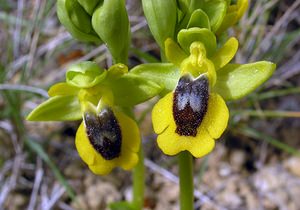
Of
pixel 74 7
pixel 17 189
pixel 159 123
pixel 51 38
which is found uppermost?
pixel 74 7

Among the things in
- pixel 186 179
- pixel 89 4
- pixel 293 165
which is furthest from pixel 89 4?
pixel 293 165

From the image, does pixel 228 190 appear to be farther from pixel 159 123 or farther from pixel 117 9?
pixel 117 9

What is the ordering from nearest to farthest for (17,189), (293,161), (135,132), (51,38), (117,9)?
(117,9), (135,132), (17,189), (293,161), (51,38)

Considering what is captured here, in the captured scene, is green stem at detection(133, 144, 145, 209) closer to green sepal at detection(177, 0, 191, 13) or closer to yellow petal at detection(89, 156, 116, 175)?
yellow petal at detection(89, 156, 116, 175)

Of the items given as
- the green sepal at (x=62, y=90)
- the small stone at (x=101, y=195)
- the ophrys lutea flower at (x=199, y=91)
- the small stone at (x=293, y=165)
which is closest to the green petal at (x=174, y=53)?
the ophrys lutea flower at (x=199, y=91)

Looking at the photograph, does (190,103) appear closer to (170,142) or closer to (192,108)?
(192,108)

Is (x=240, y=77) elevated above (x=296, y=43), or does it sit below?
above

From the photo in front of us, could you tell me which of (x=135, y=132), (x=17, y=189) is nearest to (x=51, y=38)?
(x=17, y=189)
